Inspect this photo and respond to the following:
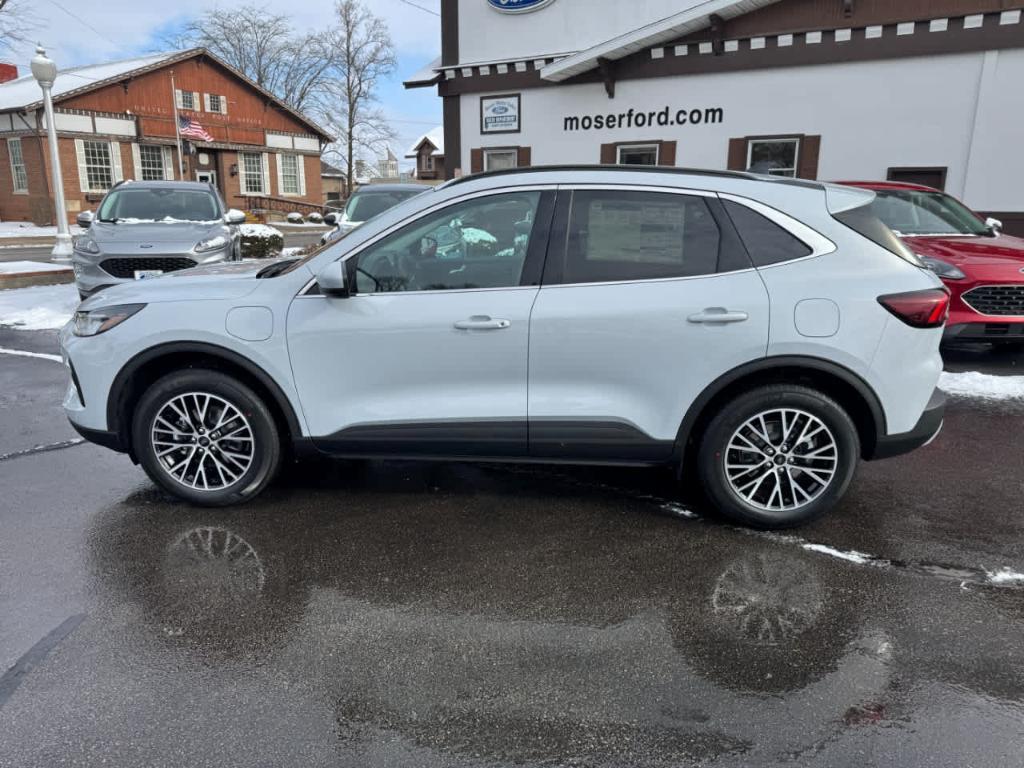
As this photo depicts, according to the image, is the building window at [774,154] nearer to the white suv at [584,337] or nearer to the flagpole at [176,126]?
→ the white suv at [584,337]

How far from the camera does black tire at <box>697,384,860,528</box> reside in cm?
381

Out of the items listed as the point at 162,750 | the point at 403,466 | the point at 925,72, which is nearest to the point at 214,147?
the point at 925,72

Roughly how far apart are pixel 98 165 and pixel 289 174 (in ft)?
33.0

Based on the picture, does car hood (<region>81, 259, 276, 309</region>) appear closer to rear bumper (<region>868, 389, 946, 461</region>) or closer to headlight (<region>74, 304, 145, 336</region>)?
headlight (<region>74, 304, 145, 336</region>)

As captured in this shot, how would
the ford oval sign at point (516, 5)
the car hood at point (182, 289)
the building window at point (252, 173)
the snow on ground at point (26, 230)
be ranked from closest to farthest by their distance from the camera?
the car hood at point (182, 289), the ford oval sign at point (516, 5), the snow on ground at point (26, 230), the building window at point (252, 173)

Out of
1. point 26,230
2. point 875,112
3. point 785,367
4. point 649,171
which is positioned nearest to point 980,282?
point 785,367

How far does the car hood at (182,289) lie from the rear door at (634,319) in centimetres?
162

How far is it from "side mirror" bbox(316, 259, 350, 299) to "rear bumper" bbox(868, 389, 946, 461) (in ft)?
9.26

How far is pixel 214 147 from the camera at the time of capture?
37531 mm

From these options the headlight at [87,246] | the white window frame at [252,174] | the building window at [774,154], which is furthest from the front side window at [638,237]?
the white window frame at [252,174]

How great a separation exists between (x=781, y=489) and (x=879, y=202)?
5579mm

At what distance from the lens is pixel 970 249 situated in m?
7.38

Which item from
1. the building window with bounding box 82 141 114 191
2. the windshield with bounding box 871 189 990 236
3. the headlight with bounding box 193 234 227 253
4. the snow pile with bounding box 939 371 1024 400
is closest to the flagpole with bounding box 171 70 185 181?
the building window with bounding box 82 141 114 191

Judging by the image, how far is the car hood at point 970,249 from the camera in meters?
7.18
